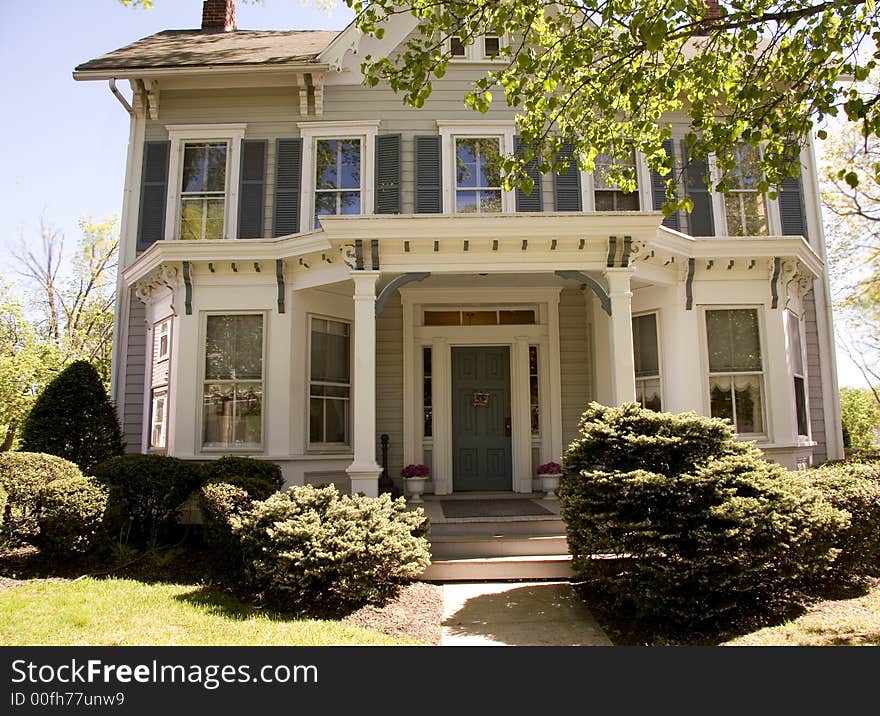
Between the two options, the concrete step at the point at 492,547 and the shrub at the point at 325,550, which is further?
the concrete step at the point at 492,547

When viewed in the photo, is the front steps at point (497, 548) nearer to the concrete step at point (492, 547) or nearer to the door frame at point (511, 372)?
the concrete step at point (492, 547)

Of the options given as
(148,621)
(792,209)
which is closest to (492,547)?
(148,621)

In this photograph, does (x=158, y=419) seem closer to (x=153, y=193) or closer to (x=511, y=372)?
(x=153, y=193)

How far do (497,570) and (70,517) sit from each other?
4.25 m

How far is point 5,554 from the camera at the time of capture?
6.62 meters

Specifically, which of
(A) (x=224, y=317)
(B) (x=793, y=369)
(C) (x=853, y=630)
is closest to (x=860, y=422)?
(B) (x=793, y=369)

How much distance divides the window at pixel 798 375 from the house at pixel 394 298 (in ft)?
0.15

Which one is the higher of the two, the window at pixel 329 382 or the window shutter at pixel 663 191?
the window shutter at pixel 663 191

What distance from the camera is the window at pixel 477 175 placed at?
9.41 m

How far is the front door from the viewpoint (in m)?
9.59

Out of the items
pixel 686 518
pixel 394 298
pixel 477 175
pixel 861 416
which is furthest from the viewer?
pixel 861 416

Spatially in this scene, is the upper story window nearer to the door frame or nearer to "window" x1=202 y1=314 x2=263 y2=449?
"window" x1=202 y1=314 x2=263 y2=449

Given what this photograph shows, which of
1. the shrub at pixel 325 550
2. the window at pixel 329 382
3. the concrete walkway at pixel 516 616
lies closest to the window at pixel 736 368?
the concrete walkway at pixel 516 616

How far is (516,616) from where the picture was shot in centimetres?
538
